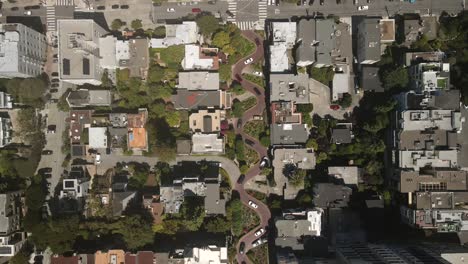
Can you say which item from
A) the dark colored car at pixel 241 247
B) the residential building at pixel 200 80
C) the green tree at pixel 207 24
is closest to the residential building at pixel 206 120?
the residential building at pixel 200 80

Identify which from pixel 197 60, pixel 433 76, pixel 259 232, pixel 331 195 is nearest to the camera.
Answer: pixel 433 76

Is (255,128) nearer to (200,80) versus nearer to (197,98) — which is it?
(197,98)

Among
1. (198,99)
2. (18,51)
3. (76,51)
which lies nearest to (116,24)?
(76,51)

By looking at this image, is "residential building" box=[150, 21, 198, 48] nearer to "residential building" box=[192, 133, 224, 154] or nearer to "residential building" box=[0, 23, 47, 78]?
"residential building" box=[192, 133, 224, 154]

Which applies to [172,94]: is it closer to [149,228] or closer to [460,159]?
[149,228]

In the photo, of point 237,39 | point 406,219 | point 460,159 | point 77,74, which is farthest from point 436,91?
point 77,74

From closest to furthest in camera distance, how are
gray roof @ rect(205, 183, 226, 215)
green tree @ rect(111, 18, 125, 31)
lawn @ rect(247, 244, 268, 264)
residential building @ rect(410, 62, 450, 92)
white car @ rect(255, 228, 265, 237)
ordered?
residential building @ rect(410, 62, 450, 92) → gray roof @ rect(205, 183, 226, 215) → lawn @ rect(247, 244, 268, 264) → white car @ rect(255, 228, 265, 237) → green tree @ rect(111, 18, 125, 31)

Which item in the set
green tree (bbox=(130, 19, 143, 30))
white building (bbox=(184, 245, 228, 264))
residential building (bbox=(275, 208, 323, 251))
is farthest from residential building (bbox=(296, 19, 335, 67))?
white building (bbox=(184, 245, 228, 264))
